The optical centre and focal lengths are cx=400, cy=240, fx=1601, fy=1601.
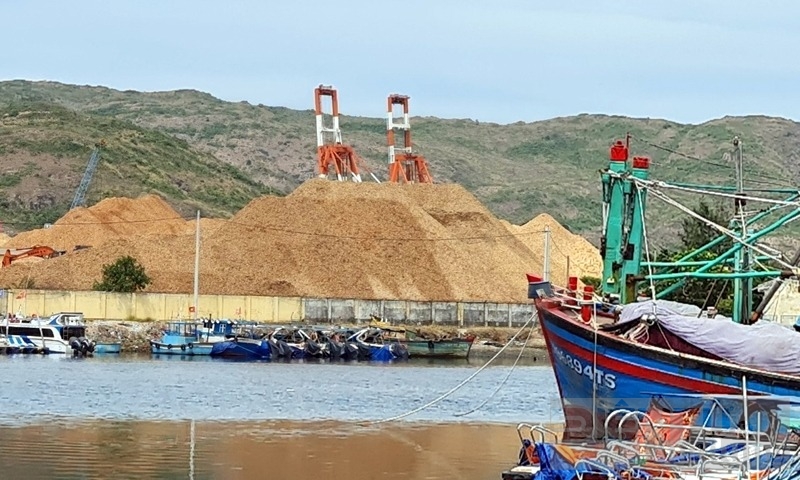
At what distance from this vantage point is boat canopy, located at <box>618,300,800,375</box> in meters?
33.1

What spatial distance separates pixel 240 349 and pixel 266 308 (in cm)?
1427

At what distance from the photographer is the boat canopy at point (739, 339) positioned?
33062 millimetres

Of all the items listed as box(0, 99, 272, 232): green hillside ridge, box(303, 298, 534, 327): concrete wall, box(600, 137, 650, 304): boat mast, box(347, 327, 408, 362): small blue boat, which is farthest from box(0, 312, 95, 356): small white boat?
box(0, 99, 272, 232): green hillside ridge

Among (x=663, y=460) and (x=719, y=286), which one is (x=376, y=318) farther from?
(x=663, y=460)

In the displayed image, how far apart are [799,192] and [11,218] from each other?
464 feet

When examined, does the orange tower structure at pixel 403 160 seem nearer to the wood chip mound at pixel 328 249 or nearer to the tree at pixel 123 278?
the wood chip mound at pixel 328 249

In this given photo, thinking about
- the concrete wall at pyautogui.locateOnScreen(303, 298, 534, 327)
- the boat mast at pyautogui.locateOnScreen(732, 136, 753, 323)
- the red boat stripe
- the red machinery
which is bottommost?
the red boat stripe

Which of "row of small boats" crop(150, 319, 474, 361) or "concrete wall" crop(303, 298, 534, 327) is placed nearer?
"row of small boats" crop(150, 319, 474, 361)

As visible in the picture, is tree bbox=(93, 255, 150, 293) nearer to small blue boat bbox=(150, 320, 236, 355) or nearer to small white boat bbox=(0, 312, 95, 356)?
small blue boat bbox=(150, 320, 236, 355)

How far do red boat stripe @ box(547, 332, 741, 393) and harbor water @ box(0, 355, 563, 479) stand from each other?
6.02ft

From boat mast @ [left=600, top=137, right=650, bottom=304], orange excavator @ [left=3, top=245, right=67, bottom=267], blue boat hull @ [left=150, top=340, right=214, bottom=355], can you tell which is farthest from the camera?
orange excavator @ [left=3, top=245, right=67, bottom=267]

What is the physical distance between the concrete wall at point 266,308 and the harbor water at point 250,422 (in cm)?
1947

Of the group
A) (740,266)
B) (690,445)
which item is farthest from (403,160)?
(690,445)

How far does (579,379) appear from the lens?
120 ft
